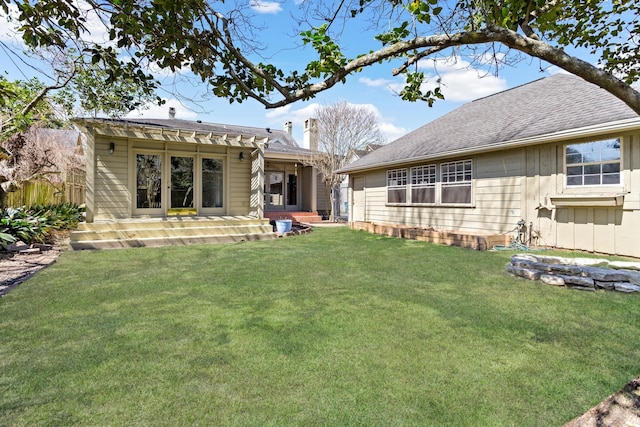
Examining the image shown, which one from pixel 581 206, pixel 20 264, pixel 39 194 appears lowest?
pixel 20 264

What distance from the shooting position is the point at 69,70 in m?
7.63

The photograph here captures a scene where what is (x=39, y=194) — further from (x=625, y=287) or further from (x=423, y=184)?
(x=625, y=287)

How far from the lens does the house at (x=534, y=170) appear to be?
20.3ft

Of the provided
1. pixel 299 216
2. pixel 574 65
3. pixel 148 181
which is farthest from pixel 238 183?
pixel 574 65

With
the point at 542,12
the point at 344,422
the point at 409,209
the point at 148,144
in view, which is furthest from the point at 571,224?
the point at 148,144

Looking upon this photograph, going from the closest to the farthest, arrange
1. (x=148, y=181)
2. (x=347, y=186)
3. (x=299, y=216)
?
(x=148, y=181) → (x=299, y=216) → (x=347, y=186)

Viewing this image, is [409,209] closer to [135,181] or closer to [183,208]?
[183,208]

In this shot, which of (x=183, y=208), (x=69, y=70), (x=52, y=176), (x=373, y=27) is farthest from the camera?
(x=52, y=176)

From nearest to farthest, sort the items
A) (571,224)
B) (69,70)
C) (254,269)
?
(254,269) < (571,224) < (69,70)

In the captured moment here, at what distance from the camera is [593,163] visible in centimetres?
656

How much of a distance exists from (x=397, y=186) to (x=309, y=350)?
983 centimetres

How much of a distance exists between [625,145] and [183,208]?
10.7 metres

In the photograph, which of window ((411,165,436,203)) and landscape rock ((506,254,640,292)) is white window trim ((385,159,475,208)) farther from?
→ landscape rock ((506,254,640,292))

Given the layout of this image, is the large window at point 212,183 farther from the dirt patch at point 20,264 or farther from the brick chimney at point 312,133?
the brick chimney at point 312,133
